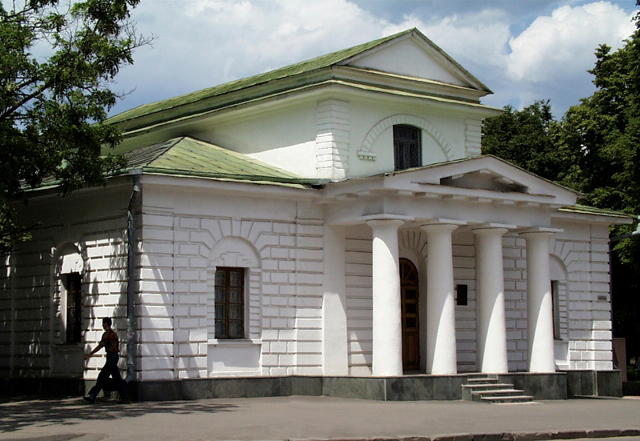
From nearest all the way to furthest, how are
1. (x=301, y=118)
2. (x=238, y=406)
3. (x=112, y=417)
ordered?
(x=112, y=417)
(x=238, y=406)
(x=301, y=118)

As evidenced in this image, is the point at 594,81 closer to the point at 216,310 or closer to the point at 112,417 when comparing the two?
the point at 216,310

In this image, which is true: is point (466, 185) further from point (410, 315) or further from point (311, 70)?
point (311, 70)

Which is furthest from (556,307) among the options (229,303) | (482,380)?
(229,303)

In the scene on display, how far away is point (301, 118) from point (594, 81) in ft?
65.5

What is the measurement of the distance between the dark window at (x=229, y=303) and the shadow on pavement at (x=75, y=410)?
231cm

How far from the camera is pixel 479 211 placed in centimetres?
2444

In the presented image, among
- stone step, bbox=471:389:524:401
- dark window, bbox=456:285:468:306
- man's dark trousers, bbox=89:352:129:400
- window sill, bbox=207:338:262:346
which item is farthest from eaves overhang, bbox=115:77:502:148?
stone step, bbox=471:389:524:401

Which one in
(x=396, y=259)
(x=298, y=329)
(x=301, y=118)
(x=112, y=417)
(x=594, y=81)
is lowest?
(x=112, y=417)

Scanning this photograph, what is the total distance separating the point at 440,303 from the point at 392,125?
5.15 meters

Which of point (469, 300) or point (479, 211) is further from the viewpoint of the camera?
point (469, 300)

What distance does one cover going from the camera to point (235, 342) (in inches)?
907

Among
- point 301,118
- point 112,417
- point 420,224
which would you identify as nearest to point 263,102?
point 301,118

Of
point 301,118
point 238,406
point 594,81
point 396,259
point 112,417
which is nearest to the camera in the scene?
point 112,417

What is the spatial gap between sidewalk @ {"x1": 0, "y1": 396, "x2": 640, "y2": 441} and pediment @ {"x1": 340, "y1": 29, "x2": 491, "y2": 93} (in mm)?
9082
